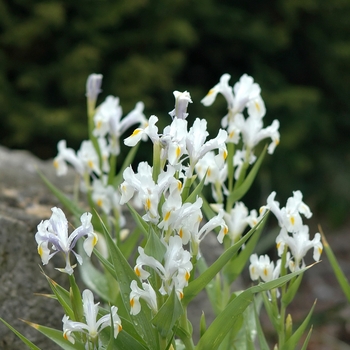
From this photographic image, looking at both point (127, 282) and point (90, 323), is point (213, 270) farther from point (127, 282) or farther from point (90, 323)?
point (90, 323)

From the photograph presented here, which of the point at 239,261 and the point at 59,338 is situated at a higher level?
the point at 239,261

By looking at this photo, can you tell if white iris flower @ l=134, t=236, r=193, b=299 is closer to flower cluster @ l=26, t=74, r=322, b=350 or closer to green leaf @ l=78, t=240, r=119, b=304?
flower cluster @ l=26, t=74, r=322, b=350

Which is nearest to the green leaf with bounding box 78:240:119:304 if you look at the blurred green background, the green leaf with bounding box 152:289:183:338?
the green leaf with bounding box 152:289:183:338

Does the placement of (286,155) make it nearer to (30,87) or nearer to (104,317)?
(30,87)

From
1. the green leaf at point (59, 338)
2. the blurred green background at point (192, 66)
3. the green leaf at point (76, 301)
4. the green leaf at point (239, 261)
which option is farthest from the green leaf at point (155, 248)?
the blurred green background at point (192, 66)

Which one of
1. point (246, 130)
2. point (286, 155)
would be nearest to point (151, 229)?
point (246, 130)

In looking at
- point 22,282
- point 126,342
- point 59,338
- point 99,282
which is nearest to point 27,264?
point 22,282
